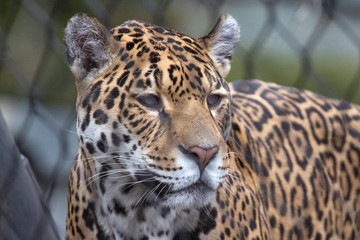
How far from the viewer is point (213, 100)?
116 inches

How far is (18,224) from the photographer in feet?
10.00

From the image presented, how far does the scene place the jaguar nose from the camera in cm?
263

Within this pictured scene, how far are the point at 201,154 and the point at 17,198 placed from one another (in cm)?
82

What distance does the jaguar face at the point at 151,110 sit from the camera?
270cm

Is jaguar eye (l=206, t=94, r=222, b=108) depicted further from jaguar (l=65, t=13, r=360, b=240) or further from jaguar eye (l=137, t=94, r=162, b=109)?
jaguar eye (l=137, t=94, r=162, b=109)

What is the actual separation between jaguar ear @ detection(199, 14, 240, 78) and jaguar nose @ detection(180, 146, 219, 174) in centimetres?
58

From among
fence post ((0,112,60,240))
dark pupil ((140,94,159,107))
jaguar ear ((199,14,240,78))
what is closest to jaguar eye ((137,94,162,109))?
dark pupil ((140,94,159,107))

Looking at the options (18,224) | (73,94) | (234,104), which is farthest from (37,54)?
(18,224)

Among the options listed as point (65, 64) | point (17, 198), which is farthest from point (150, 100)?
point (65, 64)

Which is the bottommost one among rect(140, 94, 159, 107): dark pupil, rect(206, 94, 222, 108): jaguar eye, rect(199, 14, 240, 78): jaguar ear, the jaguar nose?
the jaguar nose

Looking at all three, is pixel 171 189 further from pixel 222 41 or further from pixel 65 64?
pixel 65 64

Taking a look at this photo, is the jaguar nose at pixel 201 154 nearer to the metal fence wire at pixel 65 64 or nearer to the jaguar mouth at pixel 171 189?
the jaguar mouth at pixel 171 189

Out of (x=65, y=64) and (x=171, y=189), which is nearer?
(x=171, y=189)

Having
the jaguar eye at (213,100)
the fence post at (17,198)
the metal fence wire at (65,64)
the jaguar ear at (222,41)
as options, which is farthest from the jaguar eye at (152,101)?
the metal fence wire at (65,64)
